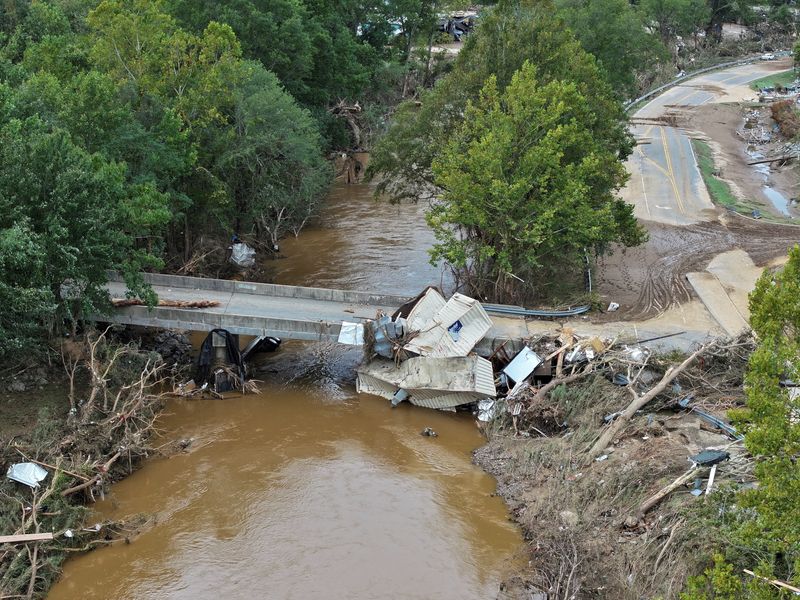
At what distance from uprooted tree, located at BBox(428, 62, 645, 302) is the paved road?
1400cm

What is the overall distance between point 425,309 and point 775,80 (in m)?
61.6

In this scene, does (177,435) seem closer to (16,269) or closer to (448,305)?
(16,269)

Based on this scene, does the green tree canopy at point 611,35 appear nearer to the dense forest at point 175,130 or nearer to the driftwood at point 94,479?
the dense forest at point 175,130

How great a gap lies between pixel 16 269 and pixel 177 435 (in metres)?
6.35

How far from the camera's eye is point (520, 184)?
82.3 feet

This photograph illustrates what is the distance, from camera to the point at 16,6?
42.3m

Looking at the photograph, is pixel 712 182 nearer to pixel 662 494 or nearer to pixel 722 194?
pixel 722 194

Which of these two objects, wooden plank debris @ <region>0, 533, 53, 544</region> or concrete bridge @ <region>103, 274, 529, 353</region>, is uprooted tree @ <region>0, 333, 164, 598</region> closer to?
wooden plank debris @ <region>0, 533, 53, 544</region>

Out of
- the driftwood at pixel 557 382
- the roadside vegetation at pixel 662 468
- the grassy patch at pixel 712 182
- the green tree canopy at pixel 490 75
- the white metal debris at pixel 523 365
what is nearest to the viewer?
the roadside vegetation at pixel 662 468

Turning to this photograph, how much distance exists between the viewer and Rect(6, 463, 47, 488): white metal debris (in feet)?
60.2

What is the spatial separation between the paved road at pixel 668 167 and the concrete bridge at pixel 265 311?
Answer: 18912 mm

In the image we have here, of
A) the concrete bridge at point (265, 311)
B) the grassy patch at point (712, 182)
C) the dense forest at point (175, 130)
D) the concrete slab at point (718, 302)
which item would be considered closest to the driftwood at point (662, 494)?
the concrete bridge at point (265, 311)

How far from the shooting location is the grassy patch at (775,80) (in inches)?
2753

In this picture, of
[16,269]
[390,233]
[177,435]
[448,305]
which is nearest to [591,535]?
[448,305]
